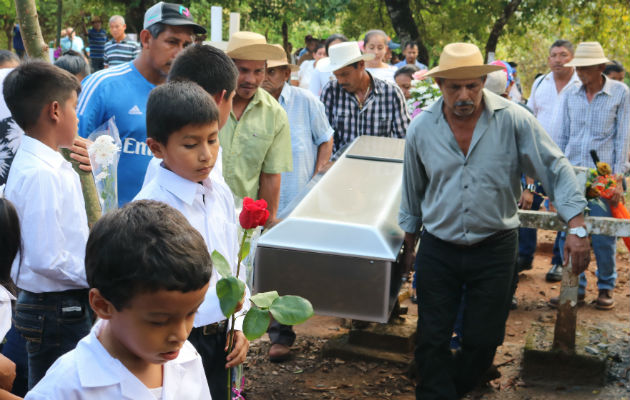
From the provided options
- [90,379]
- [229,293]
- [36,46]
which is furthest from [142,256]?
Answer: [36,46]

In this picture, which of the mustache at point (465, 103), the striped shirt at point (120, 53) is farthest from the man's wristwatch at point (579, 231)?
the striped shirt at point (120, 53)

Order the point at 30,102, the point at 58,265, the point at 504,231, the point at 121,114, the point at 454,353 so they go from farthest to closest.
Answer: the point at 454,353, the point at 504,231, the point at 121,114, the point at 30,102, the point at 58,265

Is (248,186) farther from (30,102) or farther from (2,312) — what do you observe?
(2,312)

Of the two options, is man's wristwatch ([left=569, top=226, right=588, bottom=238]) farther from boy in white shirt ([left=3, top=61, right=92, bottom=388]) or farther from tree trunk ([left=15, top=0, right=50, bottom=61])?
tree trunk ([left=15, top=0, right=50, bottom=61])

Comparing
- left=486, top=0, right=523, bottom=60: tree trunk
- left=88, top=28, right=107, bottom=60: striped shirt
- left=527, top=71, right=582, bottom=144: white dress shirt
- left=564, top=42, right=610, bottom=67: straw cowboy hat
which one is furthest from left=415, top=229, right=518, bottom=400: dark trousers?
left=486, top=0, right=523, bottom=60: tree trunk

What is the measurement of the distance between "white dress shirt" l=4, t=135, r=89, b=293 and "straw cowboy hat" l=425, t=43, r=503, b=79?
2.02 meters

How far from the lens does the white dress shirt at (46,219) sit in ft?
8.57

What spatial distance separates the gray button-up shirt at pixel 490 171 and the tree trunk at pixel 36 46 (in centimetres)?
175

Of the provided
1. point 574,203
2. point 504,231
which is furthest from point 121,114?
point 574,203

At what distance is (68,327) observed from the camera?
277 centimetres

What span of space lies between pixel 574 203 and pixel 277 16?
16076 millimetres

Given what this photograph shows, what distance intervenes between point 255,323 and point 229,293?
112 mm

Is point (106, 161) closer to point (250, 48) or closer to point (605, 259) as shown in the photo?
point (250, 48)

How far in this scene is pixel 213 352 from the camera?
2482 millimetres
